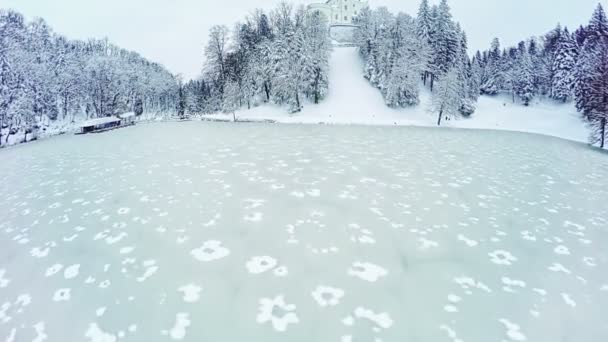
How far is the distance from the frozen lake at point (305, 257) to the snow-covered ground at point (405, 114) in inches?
1389

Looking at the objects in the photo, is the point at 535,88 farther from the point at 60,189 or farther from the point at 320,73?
the point at 60,189

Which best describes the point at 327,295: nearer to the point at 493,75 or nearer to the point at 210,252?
the point at 210,252

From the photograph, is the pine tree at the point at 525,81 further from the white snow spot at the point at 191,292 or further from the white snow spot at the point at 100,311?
the white snow spot at the point at 100,311

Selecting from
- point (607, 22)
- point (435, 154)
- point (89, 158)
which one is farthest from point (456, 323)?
point (607, 22)

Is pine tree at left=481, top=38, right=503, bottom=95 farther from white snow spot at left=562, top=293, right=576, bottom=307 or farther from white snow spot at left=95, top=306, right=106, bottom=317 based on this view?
white snow spot at left=95, top=306, right=106, bottom=317

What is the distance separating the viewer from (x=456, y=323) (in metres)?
6.49

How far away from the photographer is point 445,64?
62.4m

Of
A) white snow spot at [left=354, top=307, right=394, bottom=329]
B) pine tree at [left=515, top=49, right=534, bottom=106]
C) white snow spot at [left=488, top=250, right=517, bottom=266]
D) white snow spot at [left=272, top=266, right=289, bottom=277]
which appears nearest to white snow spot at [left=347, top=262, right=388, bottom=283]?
white snow spot at [left=354, top=307, right=394, bottom=329]

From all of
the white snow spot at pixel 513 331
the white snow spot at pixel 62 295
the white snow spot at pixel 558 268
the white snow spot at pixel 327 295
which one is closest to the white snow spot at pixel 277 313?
the white snow spot at pixel 327 295

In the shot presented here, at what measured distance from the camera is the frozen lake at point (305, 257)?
21.4 ft

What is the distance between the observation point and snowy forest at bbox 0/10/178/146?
4444 cm

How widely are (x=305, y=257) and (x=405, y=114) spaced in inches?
2064

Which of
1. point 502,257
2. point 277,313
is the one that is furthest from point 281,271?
point 502,257

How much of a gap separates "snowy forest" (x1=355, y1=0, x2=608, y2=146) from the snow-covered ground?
195 cm
